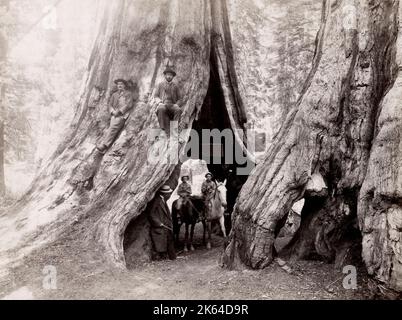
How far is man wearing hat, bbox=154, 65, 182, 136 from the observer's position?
6855 mm

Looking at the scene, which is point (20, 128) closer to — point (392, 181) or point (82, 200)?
point (82, 200)

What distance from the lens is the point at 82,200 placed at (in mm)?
6379

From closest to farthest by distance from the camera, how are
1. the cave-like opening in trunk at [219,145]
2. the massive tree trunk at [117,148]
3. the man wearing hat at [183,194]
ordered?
the massive tree trunk at [117,148] < the man wearing hat at [183,194] < the cave-like opening in trunk at [219,145]

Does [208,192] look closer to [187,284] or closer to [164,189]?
[164,189]

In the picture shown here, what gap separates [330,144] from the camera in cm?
553

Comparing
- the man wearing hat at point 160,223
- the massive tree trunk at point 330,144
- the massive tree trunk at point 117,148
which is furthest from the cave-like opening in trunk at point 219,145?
the massive tree trunk at point 330,144

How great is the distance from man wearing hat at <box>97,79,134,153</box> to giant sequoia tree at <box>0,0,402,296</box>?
16cm

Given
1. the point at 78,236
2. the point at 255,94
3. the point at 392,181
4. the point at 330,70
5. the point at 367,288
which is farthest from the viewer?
the point at 255,94

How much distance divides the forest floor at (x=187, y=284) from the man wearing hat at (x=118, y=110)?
2.17 m

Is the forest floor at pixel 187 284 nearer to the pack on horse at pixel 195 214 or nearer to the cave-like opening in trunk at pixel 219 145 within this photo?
the pack on horse at pixel 195 214

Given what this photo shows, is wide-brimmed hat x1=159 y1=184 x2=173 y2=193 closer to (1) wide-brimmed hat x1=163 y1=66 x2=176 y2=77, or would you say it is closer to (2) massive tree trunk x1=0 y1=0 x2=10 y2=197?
(1) wide-brimmed hat x1=163 y1=66 x2=176 y2=77

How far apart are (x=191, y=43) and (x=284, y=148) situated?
3153mm

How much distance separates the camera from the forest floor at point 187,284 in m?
A: 4.82

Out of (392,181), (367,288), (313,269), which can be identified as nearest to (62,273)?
(313,269)
